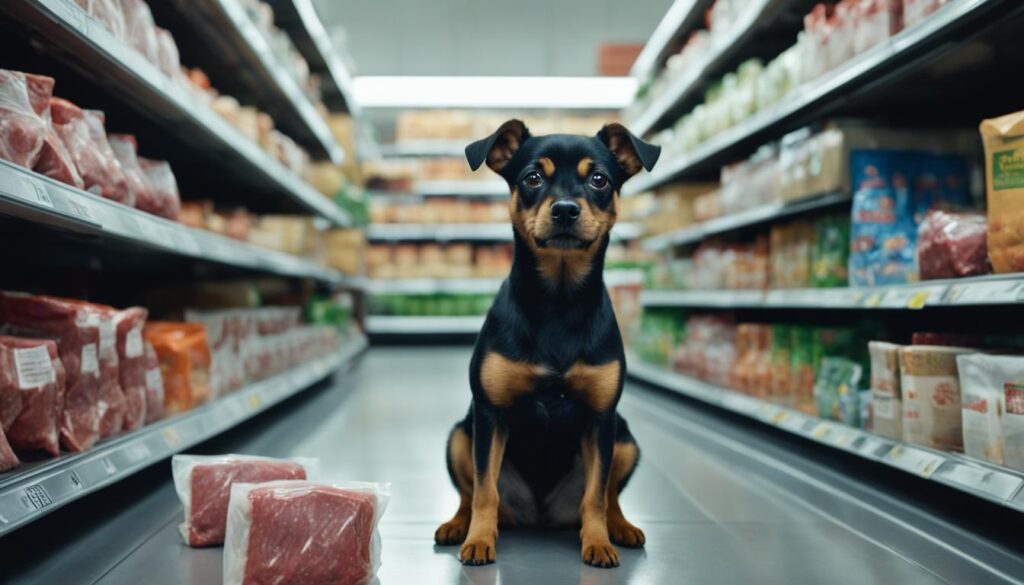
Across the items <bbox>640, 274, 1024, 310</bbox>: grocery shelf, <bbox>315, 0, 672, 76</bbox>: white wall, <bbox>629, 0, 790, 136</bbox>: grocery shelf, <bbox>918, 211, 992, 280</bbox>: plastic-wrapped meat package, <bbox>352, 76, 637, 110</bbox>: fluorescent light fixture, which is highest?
<bbox>315, 0, 672, 76</bbox>: white wall

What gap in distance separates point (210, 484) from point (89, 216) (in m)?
0.68

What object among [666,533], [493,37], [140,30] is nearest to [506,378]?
[666,533]

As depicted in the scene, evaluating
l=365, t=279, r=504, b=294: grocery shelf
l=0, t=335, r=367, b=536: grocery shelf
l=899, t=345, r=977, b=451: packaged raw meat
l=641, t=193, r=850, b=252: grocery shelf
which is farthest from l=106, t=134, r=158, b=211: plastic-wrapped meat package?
l=365, t=279, r=504, b=294: grocery shelf

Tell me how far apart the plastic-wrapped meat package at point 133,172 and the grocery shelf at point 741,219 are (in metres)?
2.38

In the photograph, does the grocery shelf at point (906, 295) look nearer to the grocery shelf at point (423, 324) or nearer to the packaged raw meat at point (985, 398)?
the packaged raw meat at point (985, 398)

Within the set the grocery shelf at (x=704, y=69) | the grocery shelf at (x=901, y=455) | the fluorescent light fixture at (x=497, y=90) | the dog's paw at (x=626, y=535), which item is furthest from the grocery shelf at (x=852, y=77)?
the fluorescent light fixture at (x=497, y=90)

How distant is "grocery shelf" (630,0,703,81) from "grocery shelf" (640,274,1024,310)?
1.97 m

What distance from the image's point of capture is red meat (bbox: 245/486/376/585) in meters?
1.48

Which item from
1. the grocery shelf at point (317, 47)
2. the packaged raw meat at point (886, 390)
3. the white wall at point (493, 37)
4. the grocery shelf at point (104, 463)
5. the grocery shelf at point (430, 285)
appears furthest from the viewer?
the white wall at point (493, 37)

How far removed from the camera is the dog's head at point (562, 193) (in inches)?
68.0

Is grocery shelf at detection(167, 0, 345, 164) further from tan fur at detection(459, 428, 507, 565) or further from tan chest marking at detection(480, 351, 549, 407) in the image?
tan fur at detection(459, 428, 507, 565)

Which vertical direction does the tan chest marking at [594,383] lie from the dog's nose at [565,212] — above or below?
below

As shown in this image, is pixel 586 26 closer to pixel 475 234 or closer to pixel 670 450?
pixel 475 234

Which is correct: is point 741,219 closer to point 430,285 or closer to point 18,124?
point 18,124
